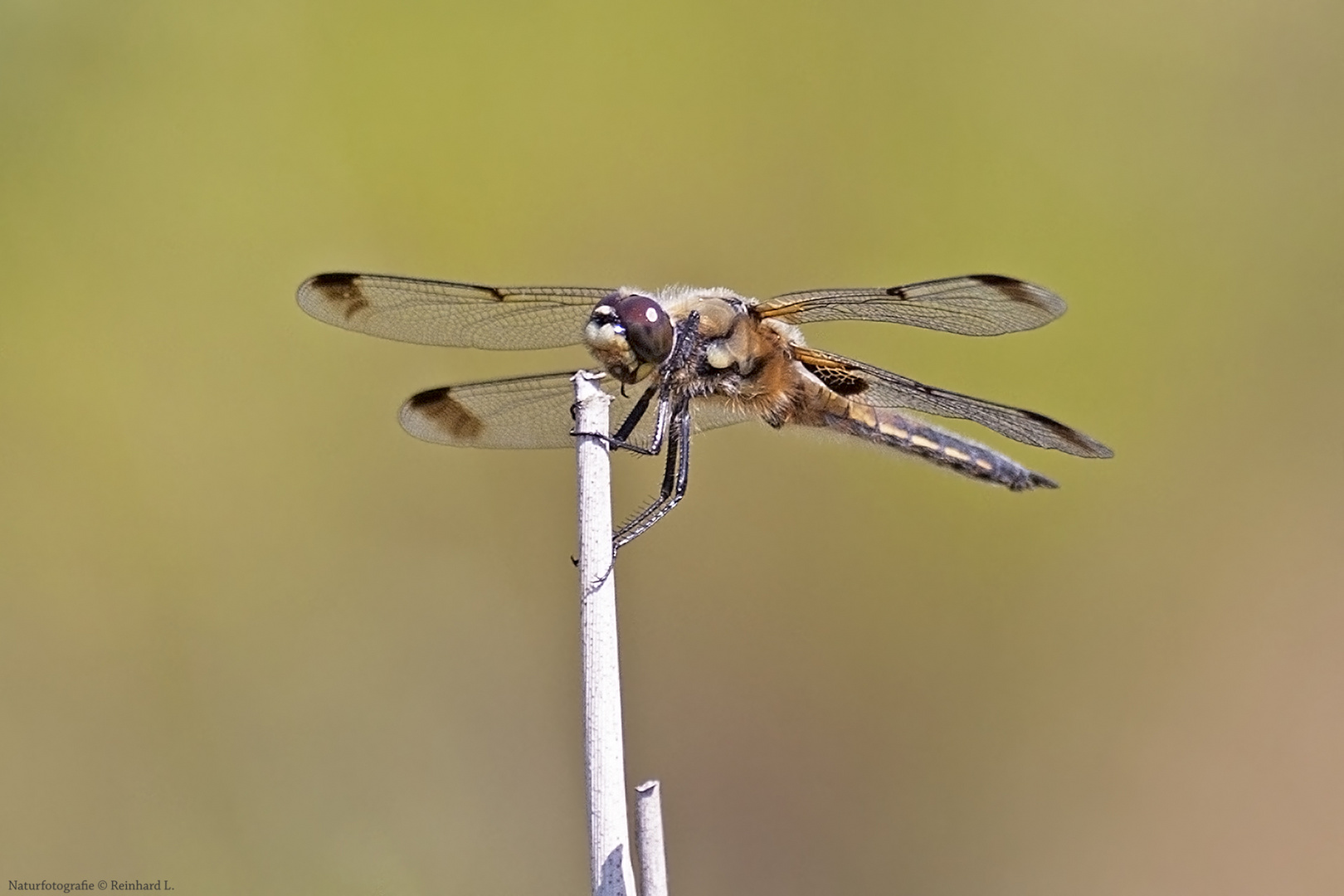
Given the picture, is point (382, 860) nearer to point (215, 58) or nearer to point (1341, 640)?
point (215, 58)

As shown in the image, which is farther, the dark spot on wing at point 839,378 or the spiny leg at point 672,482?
the dark spot on wing at point 839,378

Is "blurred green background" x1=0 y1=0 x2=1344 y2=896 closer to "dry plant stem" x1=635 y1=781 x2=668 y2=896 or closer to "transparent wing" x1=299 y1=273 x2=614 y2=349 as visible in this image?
"transparent wing" x1=299 y1=273 x2=614 y2=349

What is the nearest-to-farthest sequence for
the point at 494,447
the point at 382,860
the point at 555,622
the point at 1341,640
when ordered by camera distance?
the point at 494,447
the point at 382,860
the point at 555,622
the point at 1341,640

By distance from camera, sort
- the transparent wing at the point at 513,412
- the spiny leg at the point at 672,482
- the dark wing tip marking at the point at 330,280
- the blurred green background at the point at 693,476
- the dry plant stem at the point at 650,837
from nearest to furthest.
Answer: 1. the dry plant stem at the point at 650,837
2. the spiny leg at the point at 672,482
3. the dark wing tip marking at the point at 330,280
4. the transparent wing at the point at 513,412
5. the blurred green background at the point at 693,476

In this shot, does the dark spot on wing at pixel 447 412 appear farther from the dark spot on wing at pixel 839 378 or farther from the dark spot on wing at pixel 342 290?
the dark spot on wing at pixel 839 378

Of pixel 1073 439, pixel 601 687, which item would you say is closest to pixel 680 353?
pixel 1073 439

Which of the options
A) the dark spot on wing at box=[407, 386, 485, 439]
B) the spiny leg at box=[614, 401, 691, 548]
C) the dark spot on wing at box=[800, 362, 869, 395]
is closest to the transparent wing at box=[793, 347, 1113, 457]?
the dark spot on wing at box=[800, 362, 869, 395]

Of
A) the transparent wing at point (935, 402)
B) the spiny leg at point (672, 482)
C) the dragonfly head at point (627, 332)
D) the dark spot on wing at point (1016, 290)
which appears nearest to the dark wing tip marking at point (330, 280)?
the dragonfly head at point (627, 332)

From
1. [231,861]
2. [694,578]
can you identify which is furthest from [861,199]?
[231,861]
